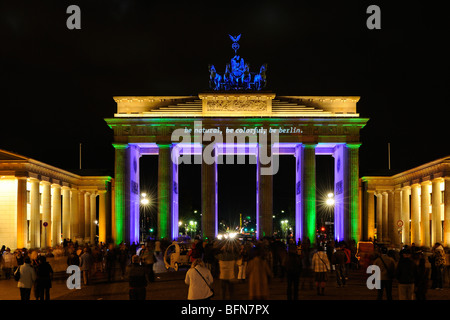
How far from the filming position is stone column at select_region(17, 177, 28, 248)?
48312 mm

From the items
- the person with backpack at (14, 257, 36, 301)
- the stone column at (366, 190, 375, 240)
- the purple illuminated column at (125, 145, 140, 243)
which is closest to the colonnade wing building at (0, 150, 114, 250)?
the purple illuminated column at (125, 145, 140, 243)

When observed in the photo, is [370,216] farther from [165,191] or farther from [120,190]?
[120,190]

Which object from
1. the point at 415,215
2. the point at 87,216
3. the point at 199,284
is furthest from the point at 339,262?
the point at 87,216

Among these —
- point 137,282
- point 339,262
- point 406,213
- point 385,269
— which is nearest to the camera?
point 137,282

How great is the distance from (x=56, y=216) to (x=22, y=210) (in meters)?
12.9

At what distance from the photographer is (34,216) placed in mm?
52375

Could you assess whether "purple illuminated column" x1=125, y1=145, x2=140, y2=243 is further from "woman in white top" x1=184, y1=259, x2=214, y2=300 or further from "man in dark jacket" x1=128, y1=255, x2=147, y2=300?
"woman in white top" x1=184, y1=259, x2=214, y2=300

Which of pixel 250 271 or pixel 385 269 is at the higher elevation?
pixel 250 271

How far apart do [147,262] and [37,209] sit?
95.2 feet

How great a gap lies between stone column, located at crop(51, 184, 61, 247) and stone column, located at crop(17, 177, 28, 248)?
11008 mm

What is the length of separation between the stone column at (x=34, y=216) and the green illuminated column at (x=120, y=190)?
10235 millimetres
